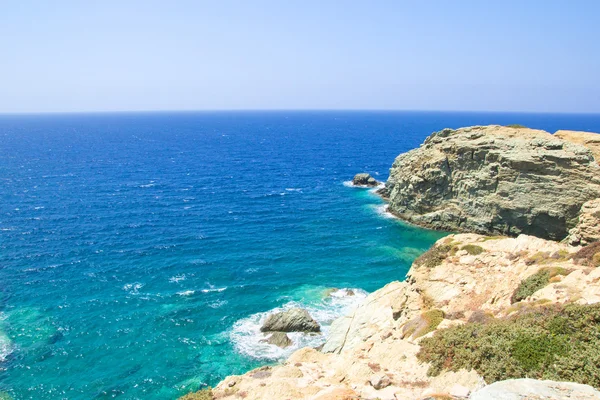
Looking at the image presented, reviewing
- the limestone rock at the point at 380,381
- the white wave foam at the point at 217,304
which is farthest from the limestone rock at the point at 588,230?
the white wave foam at the point at 217,304

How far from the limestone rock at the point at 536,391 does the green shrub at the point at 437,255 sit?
83.9ft

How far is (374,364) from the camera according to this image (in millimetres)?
24250

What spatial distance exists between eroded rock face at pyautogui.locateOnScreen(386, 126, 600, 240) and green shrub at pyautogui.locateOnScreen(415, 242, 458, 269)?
3773 cm

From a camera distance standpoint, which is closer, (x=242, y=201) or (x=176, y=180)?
(x=242, y=201)

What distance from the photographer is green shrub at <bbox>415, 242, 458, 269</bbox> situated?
40.6 meters

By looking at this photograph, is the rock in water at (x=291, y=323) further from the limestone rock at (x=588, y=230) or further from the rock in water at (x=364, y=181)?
the rock in water at (x=364, y=181)

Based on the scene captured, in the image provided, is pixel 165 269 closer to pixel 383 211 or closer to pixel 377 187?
pixel 383 211

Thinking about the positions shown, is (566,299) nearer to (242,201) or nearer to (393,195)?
(393,195)

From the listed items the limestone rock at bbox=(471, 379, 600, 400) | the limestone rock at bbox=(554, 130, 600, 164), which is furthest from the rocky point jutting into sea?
the limestone rock at bbox=(554, 130, 600, 164)

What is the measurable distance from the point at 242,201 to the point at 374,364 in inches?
3066

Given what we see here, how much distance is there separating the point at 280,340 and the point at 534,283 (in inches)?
1059

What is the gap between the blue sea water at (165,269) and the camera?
42.2 meters

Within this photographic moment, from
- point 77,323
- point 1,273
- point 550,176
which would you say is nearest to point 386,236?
point 550,176

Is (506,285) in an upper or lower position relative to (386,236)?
upper
